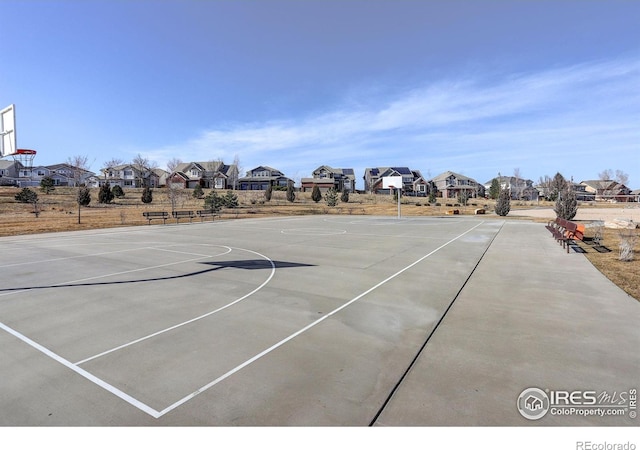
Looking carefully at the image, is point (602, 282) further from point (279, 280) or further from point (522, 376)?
point (279, 280)

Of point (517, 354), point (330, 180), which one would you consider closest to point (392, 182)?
point (330, 180)

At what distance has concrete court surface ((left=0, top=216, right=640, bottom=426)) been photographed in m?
3.61

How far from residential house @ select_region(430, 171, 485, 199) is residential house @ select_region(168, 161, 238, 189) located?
5448cm

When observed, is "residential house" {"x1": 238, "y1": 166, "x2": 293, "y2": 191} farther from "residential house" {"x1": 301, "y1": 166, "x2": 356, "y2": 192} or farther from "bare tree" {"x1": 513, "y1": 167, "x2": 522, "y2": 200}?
"bare tree" {"x1": 513, "y1": 167, "x2": 522, "y2": 200}

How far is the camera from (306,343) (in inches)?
204

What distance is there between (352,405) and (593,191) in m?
148

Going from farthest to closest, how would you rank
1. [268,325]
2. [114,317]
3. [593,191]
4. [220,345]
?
[593,191] < [114,317] < [268,325] < [220,345]

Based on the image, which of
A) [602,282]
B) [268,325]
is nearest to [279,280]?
[268,325]

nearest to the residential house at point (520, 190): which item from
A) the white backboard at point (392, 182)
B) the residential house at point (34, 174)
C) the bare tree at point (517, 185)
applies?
the bare tree at point (517, 185)

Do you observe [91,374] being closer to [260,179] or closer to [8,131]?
[8,131]

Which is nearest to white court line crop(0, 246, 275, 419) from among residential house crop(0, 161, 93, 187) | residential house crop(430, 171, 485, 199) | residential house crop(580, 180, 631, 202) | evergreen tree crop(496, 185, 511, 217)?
evergreen tree crop(496, 185, 511, 217)

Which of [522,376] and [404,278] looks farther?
[404,278]

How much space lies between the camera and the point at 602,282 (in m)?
8.62

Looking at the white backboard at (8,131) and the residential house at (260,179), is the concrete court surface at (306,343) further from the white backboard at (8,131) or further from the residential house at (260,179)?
the residential house at (260,179)
